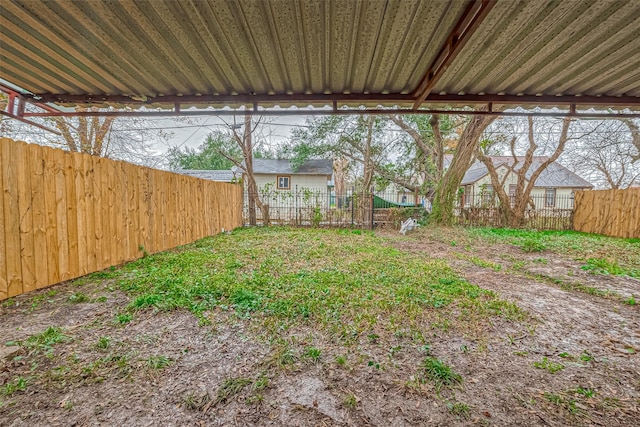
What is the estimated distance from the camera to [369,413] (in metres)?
1.37

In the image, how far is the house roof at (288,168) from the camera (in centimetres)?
1706

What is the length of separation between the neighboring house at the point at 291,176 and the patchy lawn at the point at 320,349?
13.7 meters

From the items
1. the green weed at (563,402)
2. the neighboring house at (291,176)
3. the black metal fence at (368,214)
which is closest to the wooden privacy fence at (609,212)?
A: the black metal fence at (368,214)

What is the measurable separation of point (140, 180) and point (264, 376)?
4.14 m

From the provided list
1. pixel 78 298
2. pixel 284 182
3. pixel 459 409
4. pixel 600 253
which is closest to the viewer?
pixel 459 409

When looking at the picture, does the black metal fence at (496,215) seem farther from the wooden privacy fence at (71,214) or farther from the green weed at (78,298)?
the green weed at (78,298)

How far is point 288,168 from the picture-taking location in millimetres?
17422

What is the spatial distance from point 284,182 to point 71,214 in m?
14.5

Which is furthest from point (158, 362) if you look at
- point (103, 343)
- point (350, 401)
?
point (350, 401)

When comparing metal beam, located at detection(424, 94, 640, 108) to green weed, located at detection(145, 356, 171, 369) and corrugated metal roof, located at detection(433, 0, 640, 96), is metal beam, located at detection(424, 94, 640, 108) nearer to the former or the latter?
corrugated metal roof, located at detection(433, 0, 640, 96)

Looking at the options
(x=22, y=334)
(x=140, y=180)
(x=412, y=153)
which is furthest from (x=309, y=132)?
(x=22, y=334)

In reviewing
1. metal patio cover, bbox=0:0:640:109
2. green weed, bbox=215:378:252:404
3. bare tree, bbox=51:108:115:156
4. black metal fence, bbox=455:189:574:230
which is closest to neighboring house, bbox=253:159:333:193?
black metal fence, bbox=455:189:574:230

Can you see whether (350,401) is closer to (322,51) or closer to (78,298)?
(322,51)

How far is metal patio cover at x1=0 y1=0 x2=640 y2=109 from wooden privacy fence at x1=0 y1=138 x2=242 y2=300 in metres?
0.86
